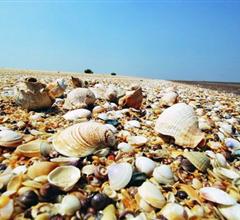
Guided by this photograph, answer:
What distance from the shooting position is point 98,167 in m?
2.25

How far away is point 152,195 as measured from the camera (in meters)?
1.95

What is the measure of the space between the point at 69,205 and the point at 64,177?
0.32 metres

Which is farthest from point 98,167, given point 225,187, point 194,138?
point 194,138

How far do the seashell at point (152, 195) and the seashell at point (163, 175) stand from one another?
16cm

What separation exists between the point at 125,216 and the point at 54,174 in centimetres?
64

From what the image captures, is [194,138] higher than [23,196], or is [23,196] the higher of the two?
[194,138]

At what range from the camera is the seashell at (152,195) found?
6.25 ft

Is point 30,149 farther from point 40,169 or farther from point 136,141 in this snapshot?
point 136,141

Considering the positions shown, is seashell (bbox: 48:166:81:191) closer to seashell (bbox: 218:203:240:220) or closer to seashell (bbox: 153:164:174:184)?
seashell (bbox: 153:164:174:184)

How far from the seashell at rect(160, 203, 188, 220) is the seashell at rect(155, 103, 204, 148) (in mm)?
1173

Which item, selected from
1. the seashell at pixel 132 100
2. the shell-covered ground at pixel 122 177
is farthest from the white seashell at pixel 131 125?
the seashell at pixel 132 100

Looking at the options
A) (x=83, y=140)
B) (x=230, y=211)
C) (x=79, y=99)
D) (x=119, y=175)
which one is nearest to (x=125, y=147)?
(x=83, y=140)

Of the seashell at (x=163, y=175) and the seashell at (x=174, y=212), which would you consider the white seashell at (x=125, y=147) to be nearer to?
the seashell at (x=163, y=175)

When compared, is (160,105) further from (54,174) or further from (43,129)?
(54,174)
